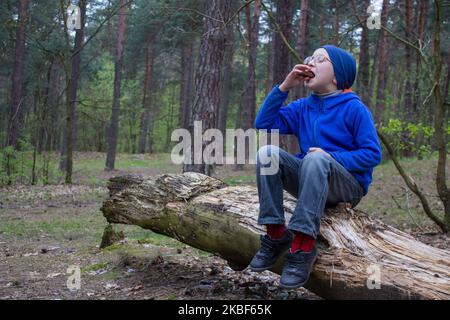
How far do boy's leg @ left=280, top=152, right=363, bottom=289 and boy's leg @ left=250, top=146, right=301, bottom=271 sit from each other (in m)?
0.19

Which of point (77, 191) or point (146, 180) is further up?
point (146, 180)

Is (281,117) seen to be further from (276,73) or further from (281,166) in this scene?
(276,73)

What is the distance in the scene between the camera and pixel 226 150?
30531 mm

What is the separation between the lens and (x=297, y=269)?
324 cm

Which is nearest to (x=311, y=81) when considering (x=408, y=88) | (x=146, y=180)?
(x=146, y=180)

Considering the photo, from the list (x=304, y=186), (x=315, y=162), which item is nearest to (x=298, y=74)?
(x=315, y=162)

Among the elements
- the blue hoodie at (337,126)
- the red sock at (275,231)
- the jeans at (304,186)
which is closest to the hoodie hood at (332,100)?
the blue hoodie at (337,126)

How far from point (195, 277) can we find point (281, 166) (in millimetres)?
1631

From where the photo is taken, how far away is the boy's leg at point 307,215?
3.20 meters

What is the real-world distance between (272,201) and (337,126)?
2.50ft

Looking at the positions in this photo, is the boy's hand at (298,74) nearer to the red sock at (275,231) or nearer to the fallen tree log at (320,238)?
the fallen tree log at (320,238)

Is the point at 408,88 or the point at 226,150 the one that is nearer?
the point at 408,88

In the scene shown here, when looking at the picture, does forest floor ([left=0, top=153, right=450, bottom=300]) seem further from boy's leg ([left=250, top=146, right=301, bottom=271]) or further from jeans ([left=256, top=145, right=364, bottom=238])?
jeans ([left=256, top=145, right=364, bottom=238])

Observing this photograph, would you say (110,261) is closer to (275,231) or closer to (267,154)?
(275,231)
